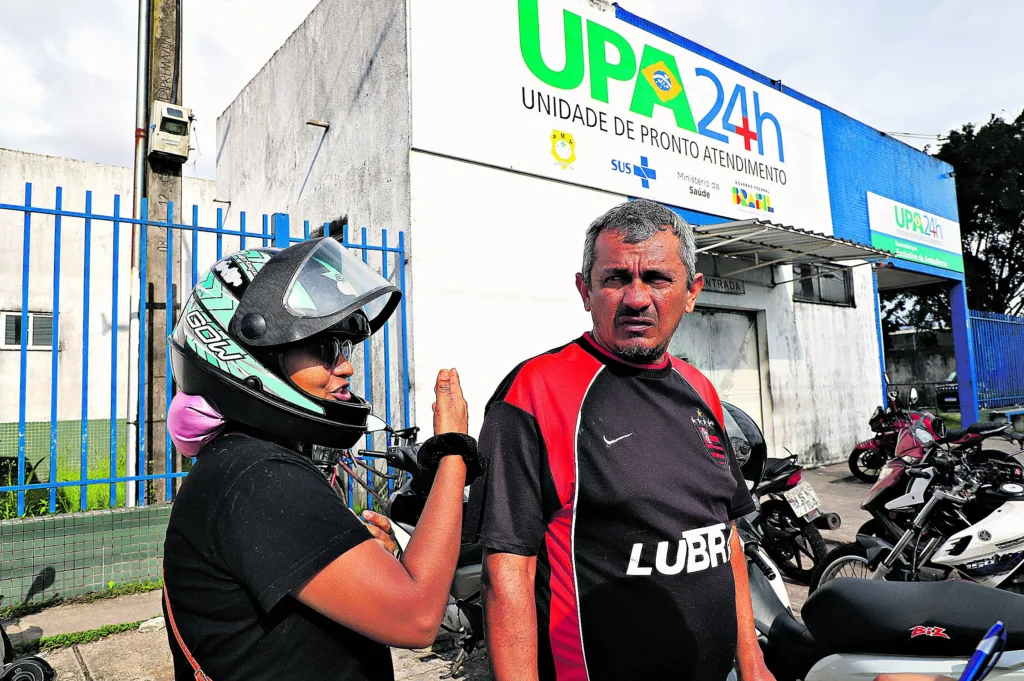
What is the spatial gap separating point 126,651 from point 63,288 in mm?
9005

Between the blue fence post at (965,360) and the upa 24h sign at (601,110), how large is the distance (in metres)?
5.56

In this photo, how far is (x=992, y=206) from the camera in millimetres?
21672

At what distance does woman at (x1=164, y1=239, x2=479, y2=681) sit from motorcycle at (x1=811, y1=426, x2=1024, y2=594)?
280 centimetres

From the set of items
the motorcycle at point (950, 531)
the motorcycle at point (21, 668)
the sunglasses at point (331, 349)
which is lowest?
the motorcycle at point (21, 668)

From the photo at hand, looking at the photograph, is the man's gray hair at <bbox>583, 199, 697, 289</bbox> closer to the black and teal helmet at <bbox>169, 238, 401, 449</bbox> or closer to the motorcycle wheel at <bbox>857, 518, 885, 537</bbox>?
the black and teal helmet at <bbox>169, 238, 401, 449</bbox>

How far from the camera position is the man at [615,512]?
4.85 ft

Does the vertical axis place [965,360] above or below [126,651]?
above

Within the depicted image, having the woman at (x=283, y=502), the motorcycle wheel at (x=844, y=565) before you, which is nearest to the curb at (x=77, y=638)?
the woman at (x=283, y=502)

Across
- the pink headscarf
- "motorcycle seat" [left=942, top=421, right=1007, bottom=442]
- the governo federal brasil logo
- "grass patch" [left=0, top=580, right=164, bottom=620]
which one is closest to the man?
Answer: the pink headscarf

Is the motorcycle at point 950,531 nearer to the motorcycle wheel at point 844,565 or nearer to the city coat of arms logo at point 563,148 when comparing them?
the motorcycle wheel at point 844,565

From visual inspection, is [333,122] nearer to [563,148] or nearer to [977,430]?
[563,148]

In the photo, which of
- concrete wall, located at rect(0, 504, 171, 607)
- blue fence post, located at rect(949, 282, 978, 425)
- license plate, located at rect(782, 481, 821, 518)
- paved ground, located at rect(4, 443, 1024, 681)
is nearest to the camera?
paved ground, located at rect(4, 443, 1024, 681)

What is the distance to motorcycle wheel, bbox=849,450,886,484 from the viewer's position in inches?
354

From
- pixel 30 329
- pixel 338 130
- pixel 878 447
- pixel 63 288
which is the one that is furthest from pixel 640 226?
pixel 30 329
